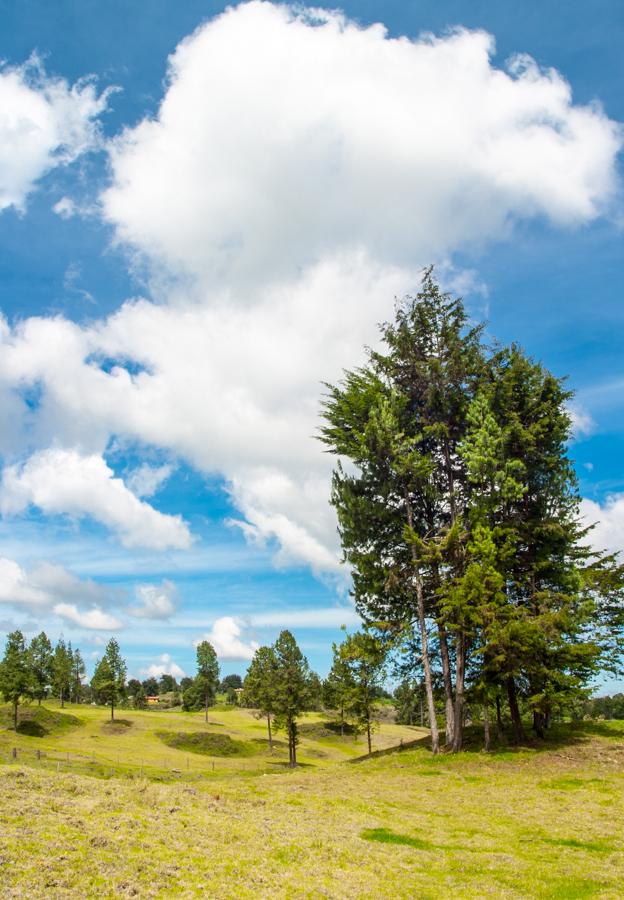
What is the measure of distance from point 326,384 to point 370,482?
23.1 ft

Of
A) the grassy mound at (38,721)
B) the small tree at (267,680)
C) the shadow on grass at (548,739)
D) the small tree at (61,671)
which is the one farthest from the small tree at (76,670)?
the shadow on grass at (548,739)

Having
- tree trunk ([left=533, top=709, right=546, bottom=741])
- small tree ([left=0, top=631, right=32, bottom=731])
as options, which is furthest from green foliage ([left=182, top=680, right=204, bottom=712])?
tree trunk ([left=533, top=709, right=546, bottom=741])

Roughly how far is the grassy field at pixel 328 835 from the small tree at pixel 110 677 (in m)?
76.5

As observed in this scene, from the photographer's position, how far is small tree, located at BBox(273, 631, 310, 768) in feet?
205

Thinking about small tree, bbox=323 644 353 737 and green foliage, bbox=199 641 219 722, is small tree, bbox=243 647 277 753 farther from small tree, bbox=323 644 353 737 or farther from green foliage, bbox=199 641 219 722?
green foliage, bbox=199 641 219 722

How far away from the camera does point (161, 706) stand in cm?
18500

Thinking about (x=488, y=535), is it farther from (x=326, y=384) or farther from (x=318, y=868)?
(x=318, y=868)

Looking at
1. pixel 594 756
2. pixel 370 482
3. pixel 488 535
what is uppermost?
pixel 370 482

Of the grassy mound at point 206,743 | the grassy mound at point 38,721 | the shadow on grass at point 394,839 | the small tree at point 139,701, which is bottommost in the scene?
the small tree at point 139,701

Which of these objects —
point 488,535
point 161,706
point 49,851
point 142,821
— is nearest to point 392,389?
point 488,535

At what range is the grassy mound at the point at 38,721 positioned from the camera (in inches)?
3145

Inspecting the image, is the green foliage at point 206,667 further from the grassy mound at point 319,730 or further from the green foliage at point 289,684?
the green foliage at point 289,684

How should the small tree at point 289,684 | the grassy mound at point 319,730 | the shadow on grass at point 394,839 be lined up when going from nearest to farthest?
the shadow on grass at point 394,839
the small tree at point 289,684
the grassy mound at point 319,730

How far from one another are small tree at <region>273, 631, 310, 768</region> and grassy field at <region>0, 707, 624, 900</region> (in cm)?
3728
